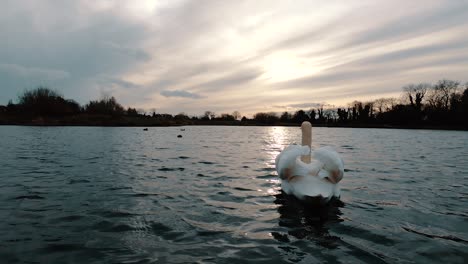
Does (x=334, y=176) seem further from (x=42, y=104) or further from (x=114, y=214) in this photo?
(x=42, y=104)

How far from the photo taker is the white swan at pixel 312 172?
5.80 metres

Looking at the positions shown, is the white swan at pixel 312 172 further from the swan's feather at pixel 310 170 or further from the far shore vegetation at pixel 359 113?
the far shore vegetation at pixel 359 113

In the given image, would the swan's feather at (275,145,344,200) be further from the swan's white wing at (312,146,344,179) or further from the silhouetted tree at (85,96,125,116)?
the silhouetted tree at (85,96,125,116)

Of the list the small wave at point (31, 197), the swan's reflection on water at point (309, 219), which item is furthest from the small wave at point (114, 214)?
the swan's reflection on water at point (309, 219)

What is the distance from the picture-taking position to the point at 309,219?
556cm

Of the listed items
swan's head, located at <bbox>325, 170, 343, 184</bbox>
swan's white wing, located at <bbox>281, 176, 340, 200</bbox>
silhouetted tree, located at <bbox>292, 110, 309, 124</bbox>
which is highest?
silhouetted tree, located at <bbox>292, 110, 309, 124</bbox>

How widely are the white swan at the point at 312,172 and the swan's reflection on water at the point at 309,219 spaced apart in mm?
233

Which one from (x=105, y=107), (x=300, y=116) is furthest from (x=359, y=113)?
(x=105, y=107)

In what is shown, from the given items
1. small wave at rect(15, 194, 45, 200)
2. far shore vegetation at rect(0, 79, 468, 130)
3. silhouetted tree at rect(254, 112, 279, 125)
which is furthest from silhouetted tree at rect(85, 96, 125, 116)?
small wave at rect(15, 194, 45, 200)

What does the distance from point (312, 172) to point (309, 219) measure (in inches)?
36.7

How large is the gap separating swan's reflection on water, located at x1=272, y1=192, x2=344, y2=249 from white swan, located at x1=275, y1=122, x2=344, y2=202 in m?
0.23

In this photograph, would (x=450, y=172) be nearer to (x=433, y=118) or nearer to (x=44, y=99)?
(x=433, y=118)

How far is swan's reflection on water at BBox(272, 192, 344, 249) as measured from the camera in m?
4.77

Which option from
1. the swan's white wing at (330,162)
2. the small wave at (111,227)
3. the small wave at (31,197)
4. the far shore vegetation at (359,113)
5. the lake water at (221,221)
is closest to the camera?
the lake water at (221,221)
